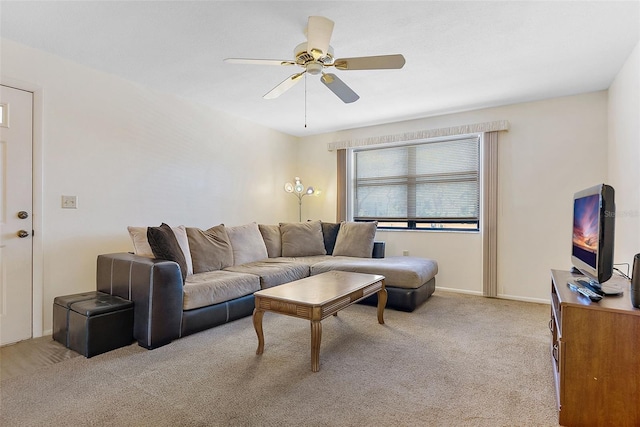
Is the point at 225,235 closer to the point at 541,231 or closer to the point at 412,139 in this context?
the point at 412,139

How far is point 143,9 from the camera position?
7.01ft

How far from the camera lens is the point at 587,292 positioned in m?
1.71

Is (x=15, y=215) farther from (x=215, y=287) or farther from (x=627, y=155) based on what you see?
(x=627, y=155)

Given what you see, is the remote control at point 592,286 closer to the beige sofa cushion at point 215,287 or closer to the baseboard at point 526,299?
the baseboard at point 526,299

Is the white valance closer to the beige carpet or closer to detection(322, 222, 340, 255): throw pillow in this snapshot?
detection(322, 222, 340, 255): throw pillow

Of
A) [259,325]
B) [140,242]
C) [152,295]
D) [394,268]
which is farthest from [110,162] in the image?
[394,268]

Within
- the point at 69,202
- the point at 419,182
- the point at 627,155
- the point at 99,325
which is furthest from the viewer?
the point at 419,182

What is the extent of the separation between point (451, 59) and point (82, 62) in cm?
333

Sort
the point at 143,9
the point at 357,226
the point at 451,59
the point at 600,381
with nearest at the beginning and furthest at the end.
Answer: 1. the point at 600,381
2. the point at 143,9
3. the point at 451,59
4. the point at 357,226

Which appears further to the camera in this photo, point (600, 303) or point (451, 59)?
point (451, 59)

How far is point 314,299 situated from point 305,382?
51cm

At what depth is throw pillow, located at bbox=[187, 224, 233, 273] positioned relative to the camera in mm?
3387

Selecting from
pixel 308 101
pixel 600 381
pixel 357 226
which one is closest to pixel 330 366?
pixel 600 381

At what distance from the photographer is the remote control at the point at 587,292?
5.36 ft
